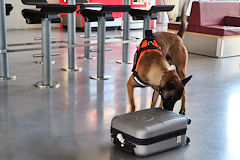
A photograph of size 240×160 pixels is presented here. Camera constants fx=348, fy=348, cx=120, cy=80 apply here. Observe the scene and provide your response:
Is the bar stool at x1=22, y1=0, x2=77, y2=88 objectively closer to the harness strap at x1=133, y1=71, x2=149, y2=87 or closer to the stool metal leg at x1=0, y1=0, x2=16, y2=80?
the stool metal leg at x1=0, y1=0, x2=16, y2=80

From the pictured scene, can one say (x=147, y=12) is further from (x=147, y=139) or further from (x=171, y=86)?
(x=147, y=139)

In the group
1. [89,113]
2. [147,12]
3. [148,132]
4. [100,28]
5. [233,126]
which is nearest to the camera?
[148,132]

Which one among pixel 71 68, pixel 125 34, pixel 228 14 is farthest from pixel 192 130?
pixel 228 14

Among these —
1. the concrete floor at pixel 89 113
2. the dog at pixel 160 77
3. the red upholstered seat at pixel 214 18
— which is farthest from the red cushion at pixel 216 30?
the dog at pixel 160 77

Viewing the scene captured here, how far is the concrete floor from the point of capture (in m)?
2.47

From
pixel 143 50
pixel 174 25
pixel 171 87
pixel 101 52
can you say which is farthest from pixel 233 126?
pixel 174 25

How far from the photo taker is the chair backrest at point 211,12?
22.0 feet

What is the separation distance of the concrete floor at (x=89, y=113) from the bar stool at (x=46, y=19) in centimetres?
17

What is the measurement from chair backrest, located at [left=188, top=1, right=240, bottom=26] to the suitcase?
4490 millimetres

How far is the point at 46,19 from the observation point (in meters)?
3.94

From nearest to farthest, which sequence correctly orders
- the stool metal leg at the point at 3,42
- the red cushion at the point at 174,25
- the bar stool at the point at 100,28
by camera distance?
1. the stool metal leg at the point at 3,42
2. the bar stool at the point at 100,28
3. the red cushion at the point at 174,25

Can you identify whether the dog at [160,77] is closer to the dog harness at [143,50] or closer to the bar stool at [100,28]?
the dog harness at [143,50]

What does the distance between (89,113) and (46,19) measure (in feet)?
4.35

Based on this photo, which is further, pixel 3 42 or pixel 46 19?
pixel 3 42
